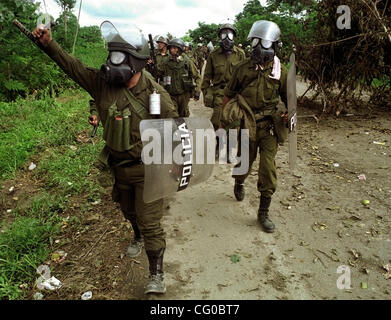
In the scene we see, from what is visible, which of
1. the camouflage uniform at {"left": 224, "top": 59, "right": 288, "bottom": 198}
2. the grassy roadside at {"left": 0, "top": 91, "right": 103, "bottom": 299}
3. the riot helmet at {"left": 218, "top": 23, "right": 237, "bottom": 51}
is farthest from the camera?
the riot helmet at {"left": 218, "top": 23, "right": 237, "bottom": 51}

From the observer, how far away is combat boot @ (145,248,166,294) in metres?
2.76

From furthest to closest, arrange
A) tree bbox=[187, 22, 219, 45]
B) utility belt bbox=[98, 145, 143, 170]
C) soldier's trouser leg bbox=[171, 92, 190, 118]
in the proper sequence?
tree bbox=[187, 22, 219, 45] → soldier's trouser leg bbox=[171, 92, 190, 118] → utility belt bbox=[98, 145, 143, 170]

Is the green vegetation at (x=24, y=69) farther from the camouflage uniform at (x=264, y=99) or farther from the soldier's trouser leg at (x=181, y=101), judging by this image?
the camouflage uniform at (x=264, y=99)

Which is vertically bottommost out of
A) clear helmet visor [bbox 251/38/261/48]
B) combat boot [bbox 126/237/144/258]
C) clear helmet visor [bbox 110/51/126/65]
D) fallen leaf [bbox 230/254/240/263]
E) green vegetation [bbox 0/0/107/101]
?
fallen leaf [bbox 230/254/240/263]

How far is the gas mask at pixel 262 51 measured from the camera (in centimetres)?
343

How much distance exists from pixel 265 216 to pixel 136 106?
6.75 feet

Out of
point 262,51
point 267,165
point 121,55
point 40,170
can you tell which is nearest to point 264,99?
point 262,51

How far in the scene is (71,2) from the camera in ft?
51.0

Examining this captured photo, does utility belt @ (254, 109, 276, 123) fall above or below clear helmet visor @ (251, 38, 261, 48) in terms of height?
below

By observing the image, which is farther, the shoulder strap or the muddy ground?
the muddy ground

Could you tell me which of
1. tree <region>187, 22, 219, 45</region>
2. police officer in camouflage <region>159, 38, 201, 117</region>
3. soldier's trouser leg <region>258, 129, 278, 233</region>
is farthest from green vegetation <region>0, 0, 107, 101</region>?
tree <region>187, 22, 219, 45</region>

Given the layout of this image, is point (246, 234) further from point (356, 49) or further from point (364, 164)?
point (356, 49)

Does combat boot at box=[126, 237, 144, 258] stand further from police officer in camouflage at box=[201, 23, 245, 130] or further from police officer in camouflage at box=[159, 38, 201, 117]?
police officer in camouflage at box=[159, 38, 201, 117]

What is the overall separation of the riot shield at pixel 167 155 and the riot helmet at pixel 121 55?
Answer: 382 mm
